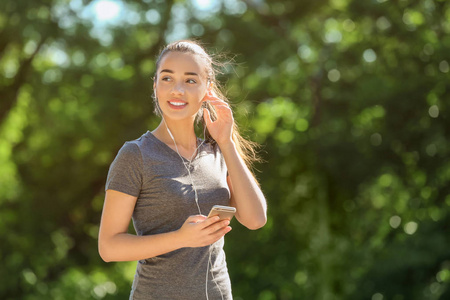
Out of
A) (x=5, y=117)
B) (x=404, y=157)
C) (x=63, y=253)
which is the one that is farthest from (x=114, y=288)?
(x=404, y=157)

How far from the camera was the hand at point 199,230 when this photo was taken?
1.34m

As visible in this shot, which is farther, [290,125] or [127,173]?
[290,125]

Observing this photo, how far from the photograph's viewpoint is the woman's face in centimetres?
155

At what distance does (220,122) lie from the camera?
5.36ft

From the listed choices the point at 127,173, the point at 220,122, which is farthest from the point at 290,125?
the point at 127,173

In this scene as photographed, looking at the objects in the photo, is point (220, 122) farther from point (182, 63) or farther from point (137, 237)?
point (137, 237)

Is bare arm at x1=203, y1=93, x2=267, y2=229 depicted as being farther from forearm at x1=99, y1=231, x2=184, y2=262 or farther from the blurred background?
the blurred background

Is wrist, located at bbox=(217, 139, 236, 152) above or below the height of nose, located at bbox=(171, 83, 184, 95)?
below

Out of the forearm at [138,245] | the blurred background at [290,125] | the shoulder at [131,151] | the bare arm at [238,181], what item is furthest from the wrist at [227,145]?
the blurred background at [290,125]

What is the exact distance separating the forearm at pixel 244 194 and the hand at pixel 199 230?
0.20m

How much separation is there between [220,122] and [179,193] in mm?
257

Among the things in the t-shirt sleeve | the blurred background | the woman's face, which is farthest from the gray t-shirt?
the blurred background

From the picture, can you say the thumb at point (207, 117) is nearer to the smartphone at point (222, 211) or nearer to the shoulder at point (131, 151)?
the shoulder at point (131, 151)

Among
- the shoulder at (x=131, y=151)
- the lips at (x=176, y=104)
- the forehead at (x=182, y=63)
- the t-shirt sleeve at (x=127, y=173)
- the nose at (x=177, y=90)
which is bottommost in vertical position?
the t-shirt sleeve at (x=127, y=173)
